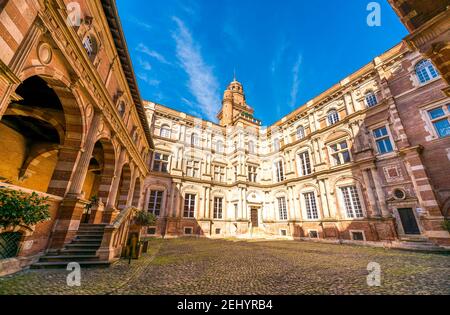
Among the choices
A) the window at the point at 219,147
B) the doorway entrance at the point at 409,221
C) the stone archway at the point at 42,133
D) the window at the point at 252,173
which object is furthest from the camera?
the window at the point at 219,147

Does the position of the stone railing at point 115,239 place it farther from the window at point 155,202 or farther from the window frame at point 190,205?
the window frame at point 190,205

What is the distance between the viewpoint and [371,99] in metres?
15.9

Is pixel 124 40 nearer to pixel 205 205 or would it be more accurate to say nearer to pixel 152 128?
pixel 152 128

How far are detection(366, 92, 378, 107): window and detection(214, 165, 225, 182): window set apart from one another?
16607mm

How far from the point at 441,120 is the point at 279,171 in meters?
13.9

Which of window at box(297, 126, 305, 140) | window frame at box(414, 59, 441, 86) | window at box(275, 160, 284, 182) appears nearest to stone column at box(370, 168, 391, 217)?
window frame at box(414, 59, 441, 86)

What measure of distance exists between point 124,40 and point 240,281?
11850 millimetres

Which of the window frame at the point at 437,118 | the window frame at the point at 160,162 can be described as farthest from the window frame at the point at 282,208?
the window frame at the point at 160,162

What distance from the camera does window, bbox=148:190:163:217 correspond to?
17.8 meters

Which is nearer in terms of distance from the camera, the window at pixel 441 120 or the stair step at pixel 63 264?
the stair step at pixel 63 264

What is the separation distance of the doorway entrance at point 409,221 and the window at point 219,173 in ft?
54.8

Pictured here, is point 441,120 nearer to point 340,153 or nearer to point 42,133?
point 340,153

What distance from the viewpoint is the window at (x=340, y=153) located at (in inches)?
651
